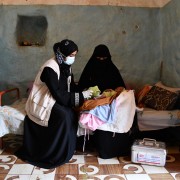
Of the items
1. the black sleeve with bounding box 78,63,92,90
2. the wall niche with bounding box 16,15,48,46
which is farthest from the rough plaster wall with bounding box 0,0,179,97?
the black sleeve with bounding box 78,63,92,90

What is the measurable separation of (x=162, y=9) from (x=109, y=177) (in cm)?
240

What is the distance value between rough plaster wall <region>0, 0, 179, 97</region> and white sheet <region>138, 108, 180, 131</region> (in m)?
1.05

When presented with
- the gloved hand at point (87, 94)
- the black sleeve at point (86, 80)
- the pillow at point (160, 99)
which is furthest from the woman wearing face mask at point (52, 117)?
the pillow at point (160, 99)

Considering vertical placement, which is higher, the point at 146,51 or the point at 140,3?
A: the point at 140,3

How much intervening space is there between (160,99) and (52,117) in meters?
1.21

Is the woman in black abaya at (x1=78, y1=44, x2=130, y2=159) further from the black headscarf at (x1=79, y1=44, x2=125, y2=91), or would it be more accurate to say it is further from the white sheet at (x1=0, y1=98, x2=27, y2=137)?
the white sheet at (x1=0, y1=98, x2=27, y2=137)

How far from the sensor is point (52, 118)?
2062mm

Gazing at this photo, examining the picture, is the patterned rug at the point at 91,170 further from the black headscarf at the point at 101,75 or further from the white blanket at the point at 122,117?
the black headscarf at the point at 101,75

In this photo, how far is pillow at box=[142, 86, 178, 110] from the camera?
92.5 inches

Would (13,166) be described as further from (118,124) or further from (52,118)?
(118,124)

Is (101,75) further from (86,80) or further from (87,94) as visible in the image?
(87,94)

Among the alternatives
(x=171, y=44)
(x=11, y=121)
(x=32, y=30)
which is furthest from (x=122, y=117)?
(x=32, y=30)

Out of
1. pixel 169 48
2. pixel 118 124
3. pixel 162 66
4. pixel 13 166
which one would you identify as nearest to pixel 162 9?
pixel 169 48

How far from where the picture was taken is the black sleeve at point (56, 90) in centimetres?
203
